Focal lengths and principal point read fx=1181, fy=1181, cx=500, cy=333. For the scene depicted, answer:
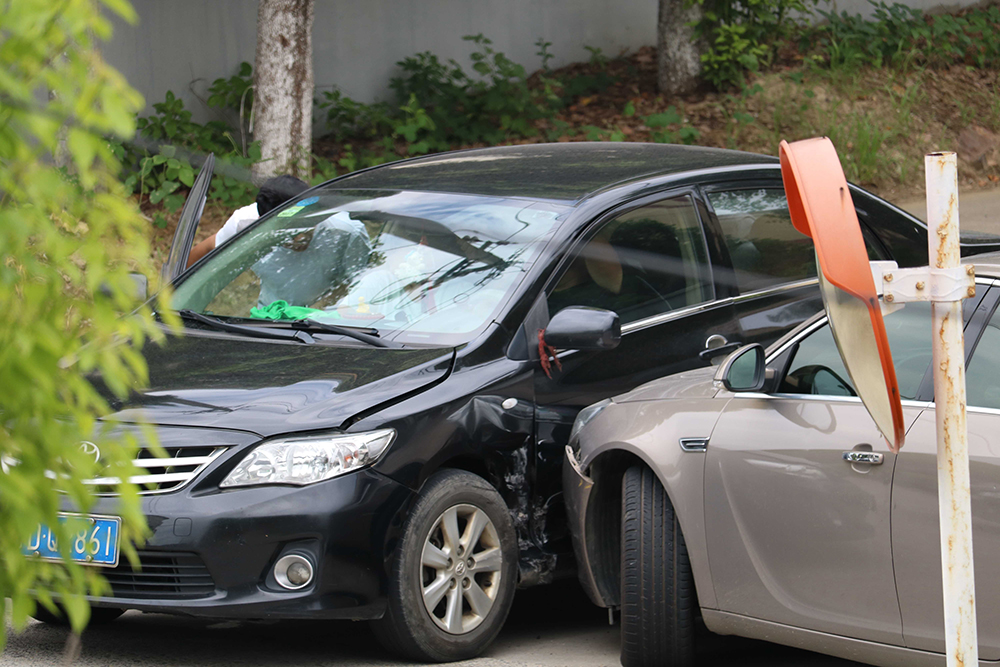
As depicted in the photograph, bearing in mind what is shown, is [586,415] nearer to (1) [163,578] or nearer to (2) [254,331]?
(2) [254,331]

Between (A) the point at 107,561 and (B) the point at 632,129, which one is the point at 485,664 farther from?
(B) the point at 632,129

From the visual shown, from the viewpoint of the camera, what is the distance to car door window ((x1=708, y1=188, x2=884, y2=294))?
5199mm

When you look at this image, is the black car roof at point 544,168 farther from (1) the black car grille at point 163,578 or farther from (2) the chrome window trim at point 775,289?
(1) the black car grille at point 163,578

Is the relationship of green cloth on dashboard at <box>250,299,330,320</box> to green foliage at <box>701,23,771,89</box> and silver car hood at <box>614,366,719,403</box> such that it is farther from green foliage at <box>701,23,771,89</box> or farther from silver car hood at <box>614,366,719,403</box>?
green foliage at <box>701,23,771,89</box>

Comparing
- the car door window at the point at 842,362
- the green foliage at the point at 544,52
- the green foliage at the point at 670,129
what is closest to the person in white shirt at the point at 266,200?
the car door window at the point at 842,362

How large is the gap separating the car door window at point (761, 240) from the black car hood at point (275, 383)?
64.1 inches

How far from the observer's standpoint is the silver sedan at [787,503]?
10.5ft

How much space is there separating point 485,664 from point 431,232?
1.74 metres

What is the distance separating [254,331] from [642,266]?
160 cm

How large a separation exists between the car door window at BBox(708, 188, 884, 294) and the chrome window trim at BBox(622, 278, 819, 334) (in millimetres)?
25

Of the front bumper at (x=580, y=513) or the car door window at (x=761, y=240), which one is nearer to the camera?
the front bumper at (x=580, y=513)

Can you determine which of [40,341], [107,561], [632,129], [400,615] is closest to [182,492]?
[107,561]

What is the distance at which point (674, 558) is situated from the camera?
383 cm

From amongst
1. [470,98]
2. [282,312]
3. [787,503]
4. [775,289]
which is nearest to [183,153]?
[470,98]
